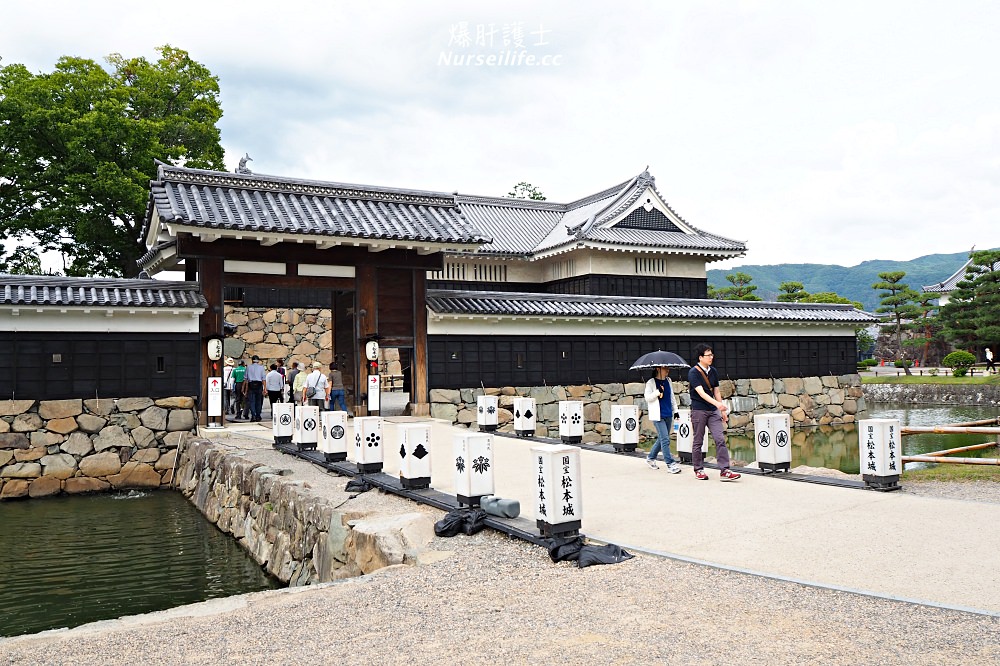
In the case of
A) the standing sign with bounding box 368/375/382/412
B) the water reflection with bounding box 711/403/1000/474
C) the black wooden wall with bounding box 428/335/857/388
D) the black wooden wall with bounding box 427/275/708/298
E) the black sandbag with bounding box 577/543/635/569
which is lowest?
the water reflection with bounding box 711/403/1000/474

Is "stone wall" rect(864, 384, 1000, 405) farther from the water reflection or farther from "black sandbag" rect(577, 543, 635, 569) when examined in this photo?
"black sandbag" rect(577, 543, 635, 569)

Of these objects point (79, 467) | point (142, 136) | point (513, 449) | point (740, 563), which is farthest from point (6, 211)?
point (740, 563)

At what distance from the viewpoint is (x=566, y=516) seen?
7.04 metres

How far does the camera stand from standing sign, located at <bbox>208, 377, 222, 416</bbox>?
17359mm

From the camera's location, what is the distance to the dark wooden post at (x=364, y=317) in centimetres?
1983

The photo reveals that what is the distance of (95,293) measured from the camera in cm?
1659

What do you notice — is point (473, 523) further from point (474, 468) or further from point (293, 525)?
point (293, 525)

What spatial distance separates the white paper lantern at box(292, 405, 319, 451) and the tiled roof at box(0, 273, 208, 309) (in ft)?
17.6

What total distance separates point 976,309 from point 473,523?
47.4m

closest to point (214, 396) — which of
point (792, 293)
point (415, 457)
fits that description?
point (415, 457)

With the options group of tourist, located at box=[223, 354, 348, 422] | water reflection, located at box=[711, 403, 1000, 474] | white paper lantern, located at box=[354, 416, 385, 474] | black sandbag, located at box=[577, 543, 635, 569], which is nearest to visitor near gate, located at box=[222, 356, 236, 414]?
group of tourist, located at box=[223, 354, 348, 422]

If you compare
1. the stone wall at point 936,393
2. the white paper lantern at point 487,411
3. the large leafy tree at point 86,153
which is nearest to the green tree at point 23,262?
the large leafy tree at point 86,153

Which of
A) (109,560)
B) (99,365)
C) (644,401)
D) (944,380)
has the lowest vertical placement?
(109,560)

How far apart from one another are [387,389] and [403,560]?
27245mm
